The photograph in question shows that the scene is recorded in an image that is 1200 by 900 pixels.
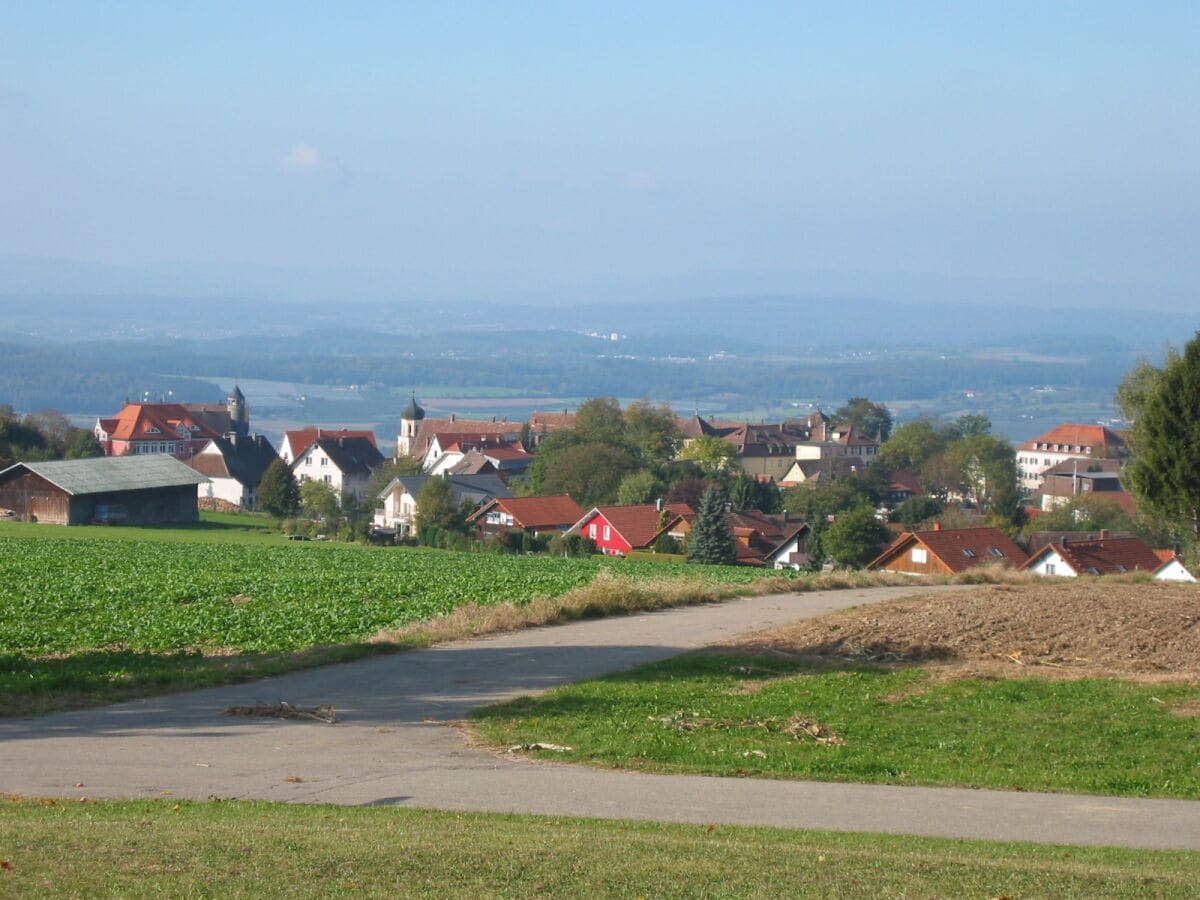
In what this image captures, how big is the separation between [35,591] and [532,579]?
11.0 meters

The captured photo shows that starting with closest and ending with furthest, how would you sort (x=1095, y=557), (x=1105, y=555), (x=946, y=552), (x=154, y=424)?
(x=946, y=552), (x=1095, y=557), (x=1105, y=555), (x=154, y=424)

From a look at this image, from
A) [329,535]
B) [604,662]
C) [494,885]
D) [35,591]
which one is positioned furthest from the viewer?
[329,535]

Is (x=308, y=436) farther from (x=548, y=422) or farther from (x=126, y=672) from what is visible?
(x=126, y=672)

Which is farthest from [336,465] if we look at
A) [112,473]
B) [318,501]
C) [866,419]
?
[866,419]

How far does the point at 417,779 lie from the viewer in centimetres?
1221

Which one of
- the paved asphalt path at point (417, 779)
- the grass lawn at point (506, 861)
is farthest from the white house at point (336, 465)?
the grass lawn at point (506, 861)

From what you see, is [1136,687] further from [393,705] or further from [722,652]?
[393,705]

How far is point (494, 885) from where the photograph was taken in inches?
308

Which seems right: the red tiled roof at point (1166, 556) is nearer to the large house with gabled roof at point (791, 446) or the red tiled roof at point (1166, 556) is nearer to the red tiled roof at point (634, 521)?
the red tiled roof at point (634, 521)

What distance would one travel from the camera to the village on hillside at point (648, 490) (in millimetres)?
59156

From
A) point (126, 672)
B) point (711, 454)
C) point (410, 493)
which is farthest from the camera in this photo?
point (711, 454)

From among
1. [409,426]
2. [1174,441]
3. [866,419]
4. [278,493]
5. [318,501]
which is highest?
[1174,441]

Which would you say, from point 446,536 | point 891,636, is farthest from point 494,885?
point 446,536

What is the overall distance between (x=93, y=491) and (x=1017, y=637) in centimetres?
5300
